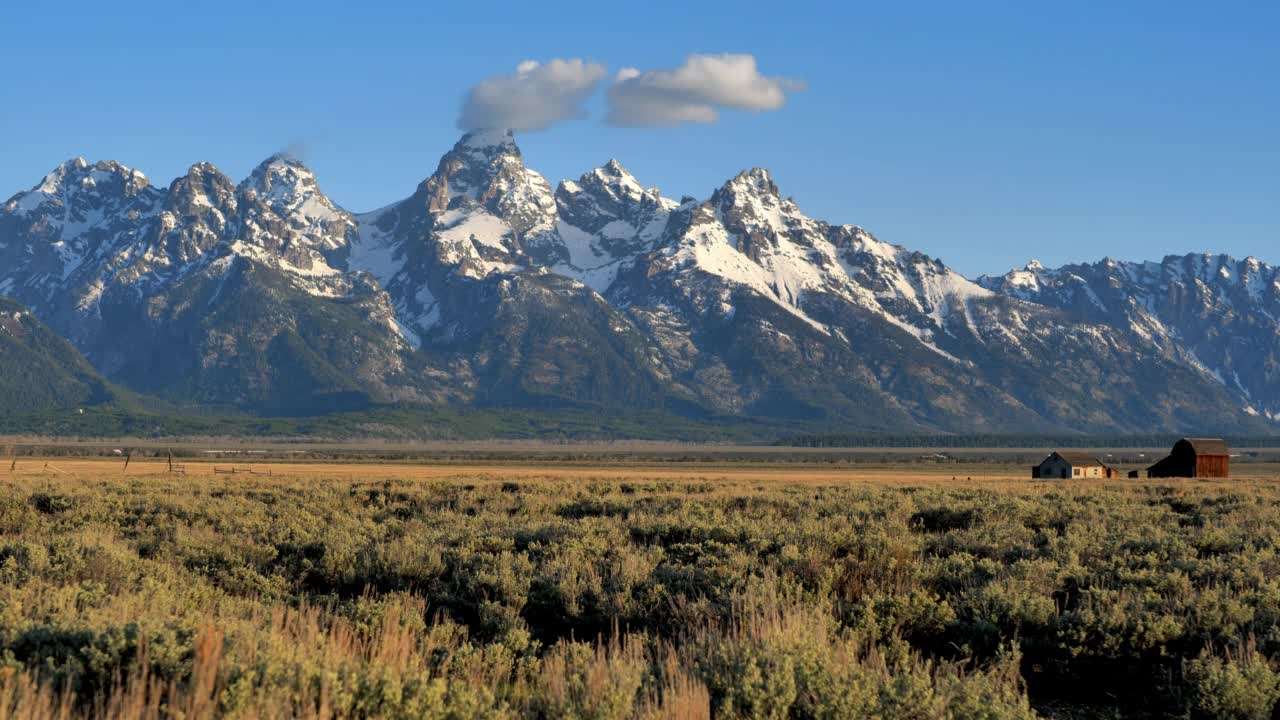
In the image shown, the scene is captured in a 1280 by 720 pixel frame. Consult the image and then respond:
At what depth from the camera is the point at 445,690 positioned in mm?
9102

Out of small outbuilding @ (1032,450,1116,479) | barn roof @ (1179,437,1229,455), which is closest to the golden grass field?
barn roof @ (1179,437,1229,455)

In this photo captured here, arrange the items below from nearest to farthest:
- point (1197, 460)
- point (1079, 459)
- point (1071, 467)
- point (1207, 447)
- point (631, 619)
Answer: point (631, 619) < point (1197, 460) < point (1207, 447) < point (1071, 467) < point (1079, 459)

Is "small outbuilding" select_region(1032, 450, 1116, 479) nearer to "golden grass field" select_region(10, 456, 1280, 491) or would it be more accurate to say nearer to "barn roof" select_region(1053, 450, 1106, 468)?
"barn roof" select_region(1053, 450, 1106, 468)

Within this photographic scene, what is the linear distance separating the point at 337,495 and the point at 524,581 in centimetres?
2327

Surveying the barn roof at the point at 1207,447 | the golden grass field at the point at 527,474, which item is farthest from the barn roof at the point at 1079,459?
the barn roof at the point at 1207,447

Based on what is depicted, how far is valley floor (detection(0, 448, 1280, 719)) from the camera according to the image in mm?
9320

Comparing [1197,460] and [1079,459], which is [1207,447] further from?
[1079,459]

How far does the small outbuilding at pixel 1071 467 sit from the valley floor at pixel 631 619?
71886mm

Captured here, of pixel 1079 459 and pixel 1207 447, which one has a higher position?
pixel 1207 447

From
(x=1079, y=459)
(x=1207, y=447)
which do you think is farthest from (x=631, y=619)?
(x=1079, y=459)

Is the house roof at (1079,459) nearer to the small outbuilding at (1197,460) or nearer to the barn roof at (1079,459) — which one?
the barn roof at (1079,459)

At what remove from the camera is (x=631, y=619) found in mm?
14984

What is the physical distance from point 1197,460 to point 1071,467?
12748 millimetres

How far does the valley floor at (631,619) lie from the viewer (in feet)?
30.6
